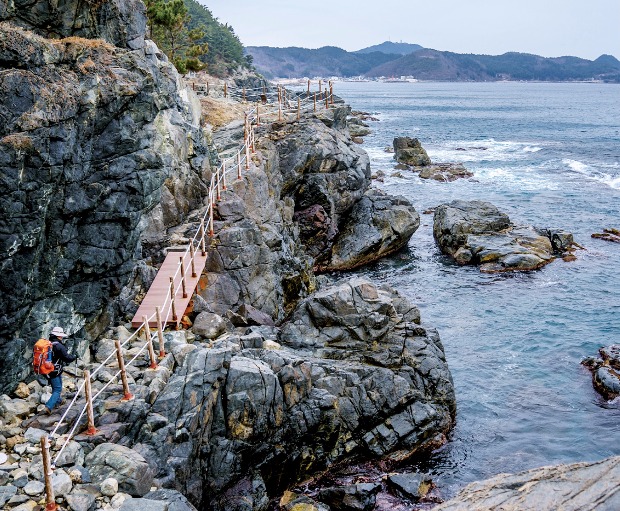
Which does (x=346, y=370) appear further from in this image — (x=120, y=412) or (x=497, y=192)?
(x=497, y=192)

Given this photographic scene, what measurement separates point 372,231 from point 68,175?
27.2 meters

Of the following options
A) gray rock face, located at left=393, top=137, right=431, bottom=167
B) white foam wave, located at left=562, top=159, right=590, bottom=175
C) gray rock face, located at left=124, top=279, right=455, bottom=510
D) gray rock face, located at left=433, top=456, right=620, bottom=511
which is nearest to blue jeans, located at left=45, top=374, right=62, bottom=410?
gray rock face, located at left=124, top=279, right=455, bottom=510

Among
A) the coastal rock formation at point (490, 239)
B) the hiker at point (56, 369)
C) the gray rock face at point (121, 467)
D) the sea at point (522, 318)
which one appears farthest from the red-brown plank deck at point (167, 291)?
the coastal rock formation at point (490, 239)

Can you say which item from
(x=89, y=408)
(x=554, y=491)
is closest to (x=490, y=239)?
(x=554, y=491)

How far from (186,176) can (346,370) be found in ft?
40.8

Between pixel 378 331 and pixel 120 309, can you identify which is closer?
pixel 120 309

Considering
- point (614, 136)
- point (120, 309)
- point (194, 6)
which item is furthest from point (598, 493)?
point (194, 6)

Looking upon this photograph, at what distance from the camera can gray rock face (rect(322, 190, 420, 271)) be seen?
3825cm

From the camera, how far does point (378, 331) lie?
22.0 m

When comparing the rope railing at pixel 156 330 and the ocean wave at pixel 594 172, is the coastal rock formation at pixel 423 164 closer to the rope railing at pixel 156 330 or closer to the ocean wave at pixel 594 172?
the ocean wave at pixel 594 172

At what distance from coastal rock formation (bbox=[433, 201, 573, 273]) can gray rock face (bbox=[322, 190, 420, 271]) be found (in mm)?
2962

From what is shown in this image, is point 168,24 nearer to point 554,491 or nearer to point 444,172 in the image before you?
point 444,172

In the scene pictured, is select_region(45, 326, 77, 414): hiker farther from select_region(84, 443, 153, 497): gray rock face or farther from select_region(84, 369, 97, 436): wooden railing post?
select_region(84, 443, 153, 497): gray rock face

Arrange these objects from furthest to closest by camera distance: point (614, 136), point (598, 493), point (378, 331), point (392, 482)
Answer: point (614, 136), point (378, 331), point (392, 482), point (598, 493)
